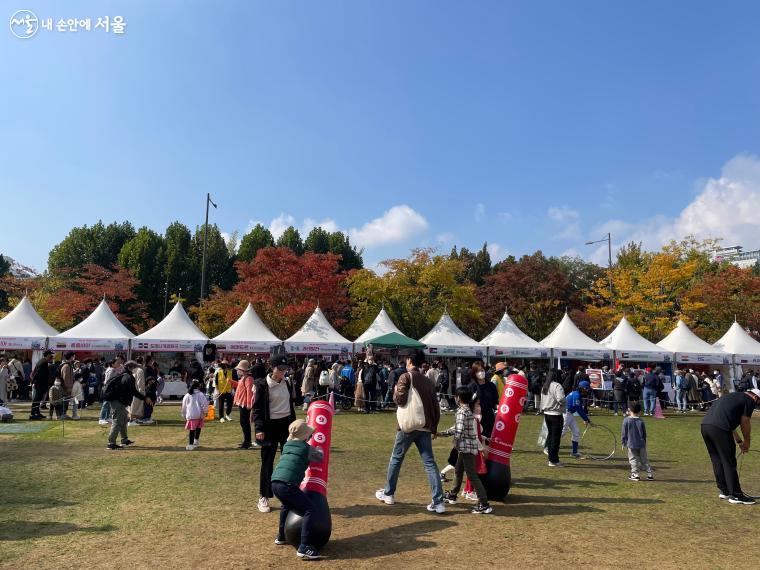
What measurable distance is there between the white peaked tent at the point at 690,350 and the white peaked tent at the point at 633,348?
27.7 inches

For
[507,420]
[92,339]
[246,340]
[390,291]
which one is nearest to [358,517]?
[507,420]

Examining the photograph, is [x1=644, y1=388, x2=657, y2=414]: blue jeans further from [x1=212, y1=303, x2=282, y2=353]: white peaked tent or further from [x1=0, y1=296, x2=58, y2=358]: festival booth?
[x1=0, y1=296, x2=58, y2=358]: festival booth

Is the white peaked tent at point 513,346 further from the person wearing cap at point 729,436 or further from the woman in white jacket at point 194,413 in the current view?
the person wearing cap at point 729,436

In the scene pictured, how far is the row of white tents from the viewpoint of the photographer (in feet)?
74.9

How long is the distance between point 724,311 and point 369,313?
78.0 ft

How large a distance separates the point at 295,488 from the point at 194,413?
→ 6.32 m

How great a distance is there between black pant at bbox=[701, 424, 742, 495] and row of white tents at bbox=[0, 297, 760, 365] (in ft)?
56.5

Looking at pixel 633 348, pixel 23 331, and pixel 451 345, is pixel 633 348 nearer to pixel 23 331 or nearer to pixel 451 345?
pixel 451 345

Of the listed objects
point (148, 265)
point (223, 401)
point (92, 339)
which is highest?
point (148, 265)

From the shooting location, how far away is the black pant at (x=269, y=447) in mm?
6652

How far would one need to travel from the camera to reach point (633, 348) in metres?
25.6

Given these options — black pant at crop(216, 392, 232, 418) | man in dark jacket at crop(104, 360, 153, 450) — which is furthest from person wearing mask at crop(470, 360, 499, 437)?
black pant at crop(216, 392, 232, 418)

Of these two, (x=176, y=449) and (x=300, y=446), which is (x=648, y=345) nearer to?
(x=176, y=449)

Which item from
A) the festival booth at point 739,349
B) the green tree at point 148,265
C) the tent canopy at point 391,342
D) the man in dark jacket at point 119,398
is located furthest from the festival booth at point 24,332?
the festival booth at point 739,349
